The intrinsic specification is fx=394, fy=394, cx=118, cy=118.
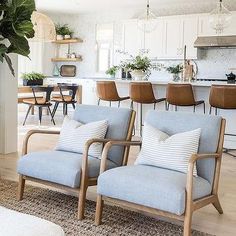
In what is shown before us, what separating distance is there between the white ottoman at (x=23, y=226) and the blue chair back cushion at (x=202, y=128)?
1.47m

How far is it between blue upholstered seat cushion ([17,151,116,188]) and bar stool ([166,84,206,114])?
8.52 ft

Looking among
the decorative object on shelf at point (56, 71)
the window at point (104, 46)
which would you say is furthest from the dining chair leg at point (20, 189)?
the decorative object on shelf at point (56, 71)

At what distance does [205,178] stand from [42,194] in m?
1.49

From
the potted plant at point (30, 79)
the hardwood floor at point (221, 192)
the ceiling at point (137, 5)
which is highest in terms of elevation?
the ceiling at point (137, 5)

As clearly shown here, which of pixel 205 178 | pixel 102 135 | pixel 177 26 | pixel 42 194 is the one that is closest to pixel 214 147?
pixel 205 178

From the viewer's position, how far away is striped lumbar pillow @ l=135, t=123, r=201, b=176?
2.80 meters

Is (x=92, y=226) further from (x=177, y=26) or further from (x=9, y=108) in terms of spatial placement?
(x=177, y=26)

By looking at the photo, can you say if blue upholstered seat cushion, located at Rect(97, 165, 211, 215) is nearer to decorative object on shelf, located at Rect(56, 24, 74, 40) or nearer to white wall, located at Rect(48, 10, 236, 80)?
white wall, located at Rect(48, 10, 236, 80)

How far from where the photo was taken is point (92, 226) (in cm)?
283

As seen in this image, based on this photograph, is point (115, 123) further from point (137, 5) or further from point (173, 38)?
point (137, 5)

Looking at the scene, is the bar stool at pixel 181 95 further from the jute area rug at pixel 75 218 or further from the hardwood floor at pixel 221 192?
the jute area rug at pixel 75 218

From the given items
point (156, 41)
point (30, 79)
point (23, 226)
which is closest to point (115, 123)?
point (23, 226)

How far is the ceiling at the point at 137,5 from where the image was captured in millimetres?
8641

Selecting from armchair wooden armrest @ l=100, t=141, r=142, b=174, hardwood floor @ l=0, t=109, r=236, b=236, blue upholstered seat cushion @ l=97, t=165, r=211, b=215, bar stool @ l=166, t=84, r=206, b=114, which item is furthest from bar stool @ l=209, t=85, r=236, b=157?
blue upholstered seat cushion @ l=97, t=165, r=211, b=215
